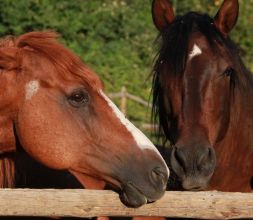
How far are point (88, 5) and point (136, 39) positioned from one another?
67.0 inches

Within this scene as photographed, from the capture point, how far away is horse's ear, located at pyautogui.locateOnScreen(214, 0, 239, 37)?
4.33 metres

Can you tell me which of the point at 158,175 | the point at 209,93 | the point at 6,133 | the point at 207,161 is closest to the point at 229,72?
the point at 209,93

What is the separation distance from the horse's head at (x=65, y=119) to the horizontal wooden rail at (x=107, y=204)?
0.18 meters

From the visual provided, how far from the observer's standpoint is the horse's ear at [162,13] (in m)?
4.55

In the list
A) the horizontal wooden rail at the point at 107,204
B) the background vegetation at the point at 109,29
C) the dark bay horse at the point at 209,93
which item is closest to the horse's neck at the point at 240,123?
the dark bay horse at the point at 209,93

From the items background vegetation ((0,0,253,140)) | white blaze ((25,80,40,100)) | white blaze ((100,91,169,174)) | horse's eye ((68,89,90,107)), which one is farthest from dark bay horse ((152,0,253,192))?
background vegetation ((0,0,253,140))

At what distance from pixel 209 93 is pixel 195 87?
0.36 feet

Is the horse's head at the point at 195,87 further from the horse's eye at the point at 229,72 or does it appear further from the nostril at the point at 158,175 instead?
the nostril at the point at 158,175

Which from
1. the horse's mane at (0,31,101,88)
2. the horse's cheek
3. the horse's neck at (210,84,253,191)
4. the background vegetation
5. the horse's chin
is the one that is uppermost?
the horse's mane at (0,31,101,88)

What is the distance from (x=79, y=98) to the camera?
337 centimetres

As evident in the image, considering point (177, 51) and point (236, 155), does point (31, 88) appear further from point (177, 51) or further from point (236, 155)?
point (236, 155)

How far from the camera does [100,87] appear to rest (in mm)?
3418

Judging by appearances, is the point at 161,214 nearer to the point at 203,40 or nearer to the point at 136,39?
the point at 203,40

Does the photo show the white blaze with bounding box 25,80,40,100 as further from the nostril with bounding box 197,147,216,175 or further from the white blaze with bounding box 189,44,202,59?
the white blaze with bounding box 189,44,202,59
